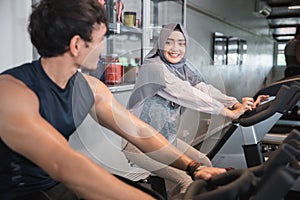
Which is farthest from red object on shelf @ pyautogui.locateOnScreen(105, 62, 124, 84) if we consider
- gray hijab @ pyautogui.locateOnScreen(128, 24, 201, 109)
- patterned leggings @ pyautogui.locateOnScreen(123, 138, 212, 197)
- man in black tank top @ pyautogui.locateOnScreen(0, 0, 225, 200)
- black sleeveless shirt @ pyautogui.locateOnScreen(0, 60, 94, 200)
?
black sleeveless shirt @ pyautogui.locateOnScreen(0, 60, 94, 200)

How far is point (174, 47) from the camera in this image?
2.26 m

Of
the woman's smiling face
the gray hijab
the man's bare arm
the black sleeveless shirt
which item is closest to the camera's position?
the man's bare arm

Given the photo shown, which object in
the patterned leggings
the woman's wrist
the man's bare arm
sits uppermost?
the man's bare arm

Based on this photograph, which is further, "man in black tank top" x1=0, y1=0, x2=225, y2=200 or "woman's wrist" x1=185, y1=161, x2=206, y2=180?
"woman's wrist" x1=185, y1=161, x2=206, y2=180

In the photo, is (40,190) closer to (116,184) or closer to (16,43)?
(116,184)

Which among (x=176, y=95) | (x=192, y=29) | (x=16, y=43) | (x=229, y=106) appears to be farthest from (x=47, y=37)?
(x=192, y=29)

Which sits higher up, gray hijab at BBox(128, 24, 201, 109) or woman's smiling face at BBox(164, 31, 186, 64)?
woman's smiling face at BBox(164, 31, 186, 64)

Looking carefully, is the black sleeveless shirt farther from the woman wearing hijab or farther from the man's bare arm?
the woman wearing hijab

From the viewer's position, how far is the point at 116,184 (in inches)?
39.3

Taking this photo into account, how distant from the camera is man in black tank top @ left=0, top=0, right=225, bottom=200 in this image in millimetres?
Result: 970

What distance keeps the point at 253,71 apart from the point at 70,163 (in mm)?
8366

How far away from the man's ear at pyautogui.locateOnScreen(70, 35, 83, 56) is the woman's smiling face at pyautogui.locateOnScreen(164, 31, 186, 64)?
109 centimetres

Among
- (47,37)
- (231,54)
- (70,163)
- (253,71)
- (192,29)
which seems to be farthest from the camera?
(253,71)

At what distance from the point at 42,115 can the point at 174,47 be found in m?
1.31
